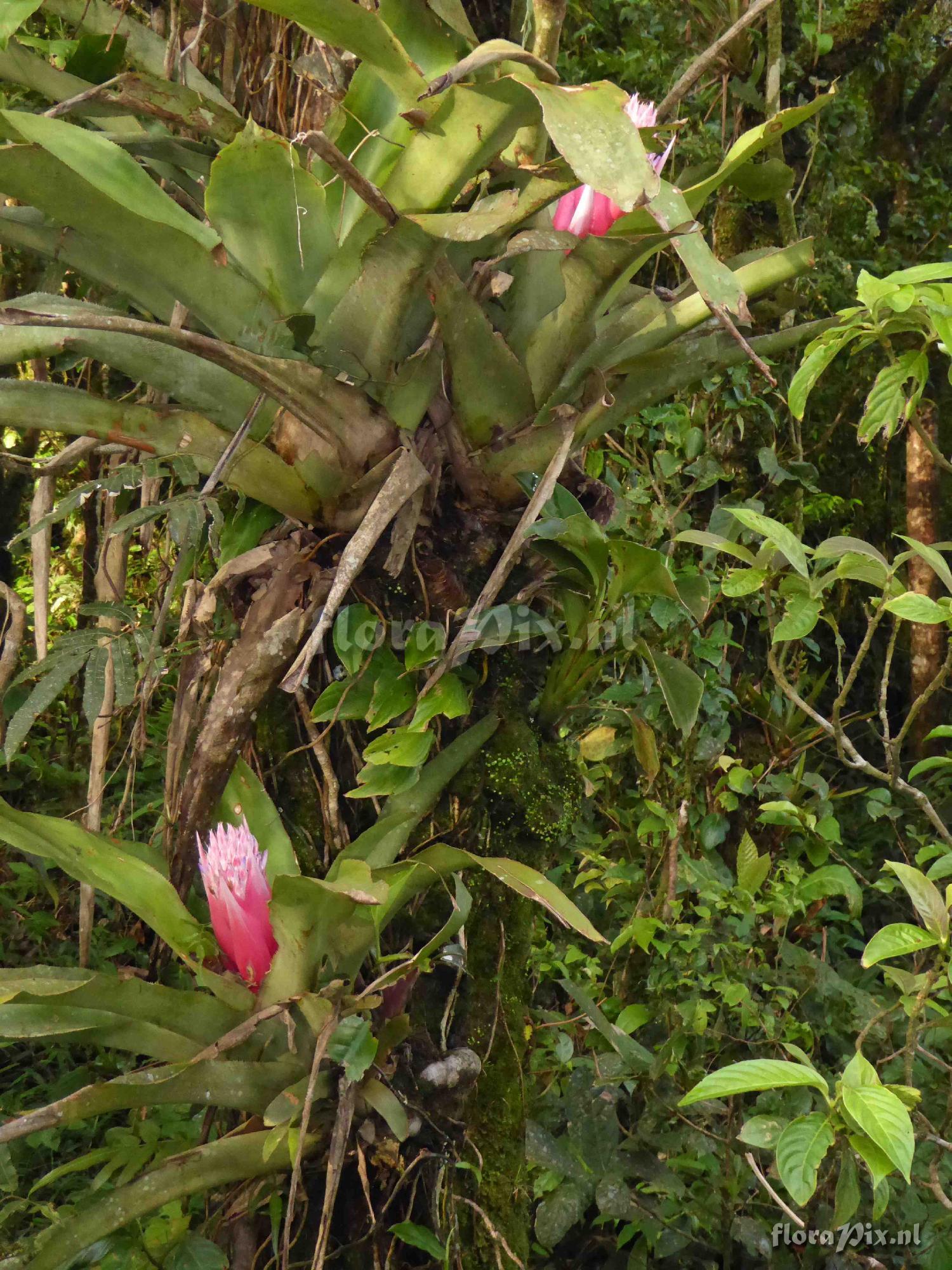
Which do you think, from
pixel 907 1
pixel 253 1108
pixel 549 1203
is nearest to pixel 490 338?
pixel 253 1108

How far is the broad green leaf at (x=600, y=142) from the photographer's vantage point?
1.57 ft

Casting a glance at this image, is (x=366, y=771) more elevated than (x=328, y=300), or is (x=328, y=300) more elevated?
(x=328, y=300)

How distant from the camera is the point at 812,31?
1860 mm

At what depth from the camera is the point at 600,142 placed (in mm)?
487

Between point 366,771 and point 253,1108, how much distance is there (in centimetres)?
24

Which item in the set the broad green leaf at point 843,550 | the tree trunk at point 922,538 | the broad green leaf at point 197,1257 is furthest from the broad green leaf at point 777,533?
the tree trunk at point 922,538

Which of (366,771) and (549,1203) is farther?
(549,1203)

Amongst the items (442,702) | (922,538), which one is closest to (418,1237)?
(442,702)

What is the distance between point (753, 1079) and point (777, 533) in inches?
18.1

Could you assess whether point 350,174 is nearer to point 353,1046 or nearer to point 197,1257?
point 353,1046

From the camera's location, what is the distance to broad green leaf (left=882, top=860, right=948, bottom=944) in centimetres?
83

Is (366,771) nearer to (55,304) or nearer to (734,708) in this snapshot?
(55,304)

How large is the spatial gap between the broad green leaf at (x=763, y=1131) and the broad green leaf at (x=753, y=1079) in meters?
0.14

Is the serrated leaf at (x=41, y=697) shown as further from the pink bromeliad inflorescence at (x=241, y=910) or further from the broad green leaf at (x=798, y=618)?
the broad green leaf at (x=798, y=618)
